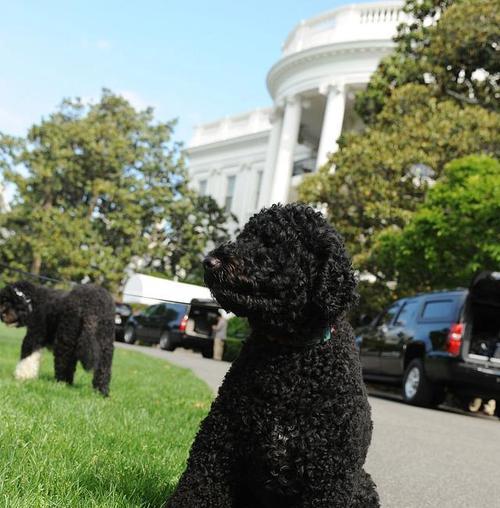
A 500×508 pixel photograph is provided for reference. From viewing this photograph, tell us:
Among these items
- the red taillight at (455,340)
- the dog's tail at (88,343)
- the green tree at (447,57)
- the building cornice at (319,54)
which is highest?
the building cornice at (319,54)

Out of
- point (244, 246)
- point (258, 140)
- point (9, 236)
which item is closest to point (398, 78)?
point (9, 236)

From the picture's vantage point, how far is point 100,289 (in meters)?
7.68

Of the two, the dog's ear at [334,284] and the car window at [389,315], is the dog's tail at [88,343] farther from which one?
the car window at [389,315]

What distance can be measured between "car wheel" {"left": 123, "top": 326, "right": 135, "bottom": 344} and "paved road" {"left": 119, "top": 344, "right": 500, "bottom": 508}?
1858 cm

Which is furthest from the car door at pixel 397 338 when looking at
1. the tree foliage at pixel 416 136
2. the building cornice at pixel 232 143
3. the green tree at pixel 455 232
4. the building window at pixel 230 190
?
the building window at pixel 230 190

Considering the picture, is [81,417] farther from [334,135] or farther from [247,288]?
[334,135]

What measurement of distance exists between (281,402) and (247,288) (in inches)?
17.4

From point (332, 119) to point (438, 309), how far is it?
2423cm

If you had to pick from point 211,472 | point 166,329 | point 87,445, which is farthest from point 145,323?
point 211,472

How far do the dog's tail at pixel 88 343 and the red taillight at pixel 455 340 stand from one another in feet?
21.7

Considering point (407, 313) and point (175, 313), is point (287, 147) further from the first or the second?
point (407, 313)

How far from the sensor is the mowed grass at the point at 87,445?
3.34 m

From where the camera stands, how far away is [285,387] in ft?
9.37

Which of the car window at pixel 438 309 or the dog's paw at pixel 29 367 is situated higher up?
the car window at pixel 438 309
